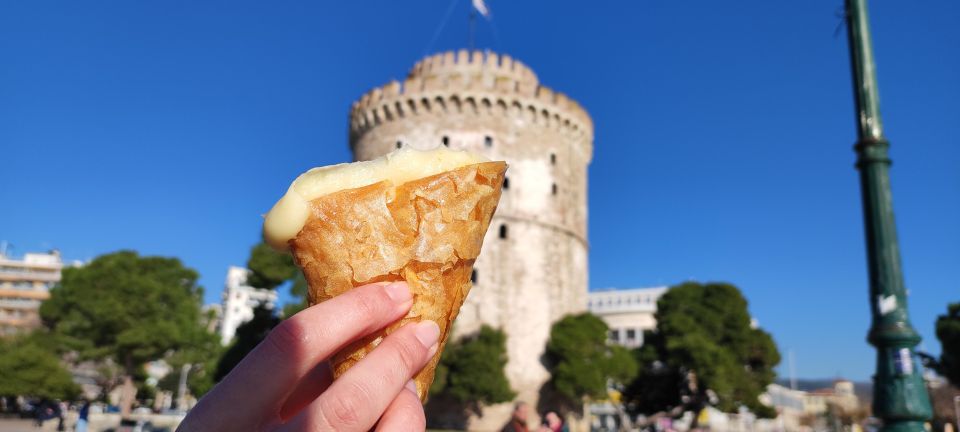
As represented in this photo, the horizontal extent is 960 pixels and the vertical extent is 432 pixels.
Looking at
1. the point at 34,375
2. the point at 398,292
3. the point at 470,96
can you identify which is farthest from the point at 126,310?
the point at 398,292

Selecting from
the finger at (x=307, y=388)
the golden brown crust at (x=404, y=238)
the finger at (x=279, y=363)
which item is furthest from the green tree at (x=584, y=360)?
the finger at (x=279, y=363)

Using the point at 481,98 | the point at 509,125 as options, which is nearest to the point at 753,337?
the point at 509,125

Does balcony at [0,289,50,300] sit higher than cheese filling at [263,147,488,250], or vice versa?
balcony at [0,289,50,300]

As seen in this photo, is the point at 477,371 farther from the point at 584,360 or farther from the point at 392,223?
the point at 392,223

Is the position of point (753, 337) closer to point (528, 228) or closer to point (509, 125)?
point (528, 228)

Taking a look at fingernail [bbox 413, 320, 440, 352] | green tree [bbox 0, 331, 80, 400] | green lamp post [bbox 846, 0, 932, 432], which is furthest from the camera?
green tree [bbox 0, 331, 80, 400]

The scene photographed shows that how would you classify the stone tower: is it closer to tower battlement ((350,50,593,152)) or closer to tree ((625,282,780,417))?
tower battlement ((350,50,593,152))

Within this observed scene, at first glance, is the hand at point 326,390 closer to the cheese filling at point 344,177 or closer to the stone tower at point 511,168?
the cheese filling at point 344,177

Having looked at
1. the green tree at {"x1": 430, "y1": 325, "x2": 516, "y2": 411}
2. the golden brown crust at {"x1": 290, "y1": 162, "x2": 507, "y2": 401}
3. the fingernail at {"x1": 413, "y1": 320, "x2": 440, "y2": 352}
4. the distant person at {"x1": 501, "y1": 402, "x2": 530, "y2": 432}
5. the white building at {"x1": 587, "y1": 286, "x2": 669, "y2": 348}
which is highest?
the white building at {"x1": 587, "y1": 286, "x2": 669, "y2": 348}

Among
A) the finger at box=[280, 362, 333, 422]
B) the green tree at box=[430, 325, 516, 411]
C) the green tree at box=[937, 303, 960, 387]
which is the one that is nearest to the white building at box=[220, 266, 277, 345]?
the green tree at box=[430, 325, 516, 411]
